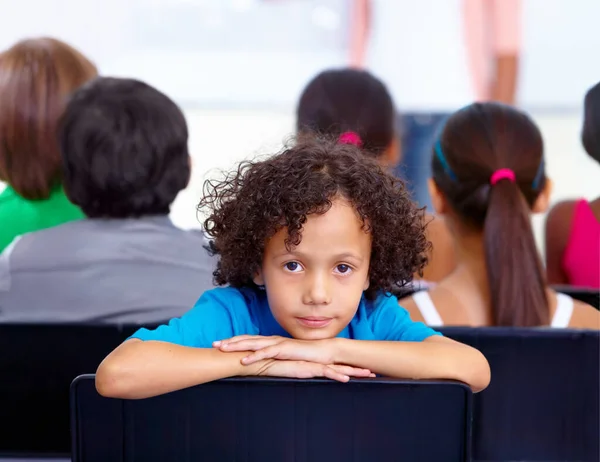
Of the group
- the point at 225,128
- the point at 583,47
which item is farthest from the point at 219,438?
the point at 583,47

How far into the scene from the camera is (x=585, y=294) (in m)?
1.52

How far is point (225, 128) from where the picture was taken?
444 cm

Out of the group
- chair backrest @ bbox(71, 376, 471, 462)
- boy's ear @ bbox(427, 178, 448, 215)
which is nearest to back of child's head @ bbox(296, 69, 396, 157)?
boy's ear @ bbox(427, 178, 448, 215)

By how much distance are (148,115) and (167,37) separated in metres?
3.00

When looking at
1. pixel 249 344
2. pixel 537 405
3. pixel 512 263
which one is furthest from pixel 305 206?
pixel 512 263

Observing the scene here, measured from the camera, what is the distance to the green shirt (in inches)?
73.6

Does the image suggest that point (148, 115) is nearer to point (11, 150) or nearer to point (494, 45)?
point (11, 150)

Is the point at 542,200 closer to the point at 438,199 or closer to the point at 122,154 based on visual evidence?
the point at 438,199

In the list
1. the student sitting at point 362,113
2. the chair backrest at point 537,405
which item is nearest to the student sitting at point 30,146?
the student sitting at point 362,113

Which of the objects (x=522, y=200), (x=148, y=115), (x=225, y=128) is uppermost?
(x=148, y=115)

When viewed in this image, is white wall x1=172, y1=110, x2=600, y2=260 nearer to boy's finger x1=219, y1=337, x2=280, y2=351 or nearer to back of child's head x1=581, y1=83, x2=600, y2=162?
back of child's head x1=581, y1=83, x2=600, y2=162

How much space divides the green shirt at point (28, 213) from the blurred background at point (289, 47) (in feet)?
8.10

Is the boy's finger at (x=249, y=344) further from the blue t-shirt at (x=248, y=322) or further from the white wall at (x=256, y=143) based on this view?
the white wall at (x=256, y=143)

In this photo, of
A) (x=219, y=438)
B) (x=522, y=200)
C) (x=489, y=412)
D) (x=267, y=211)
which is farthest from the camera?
(x=522, y=200)
